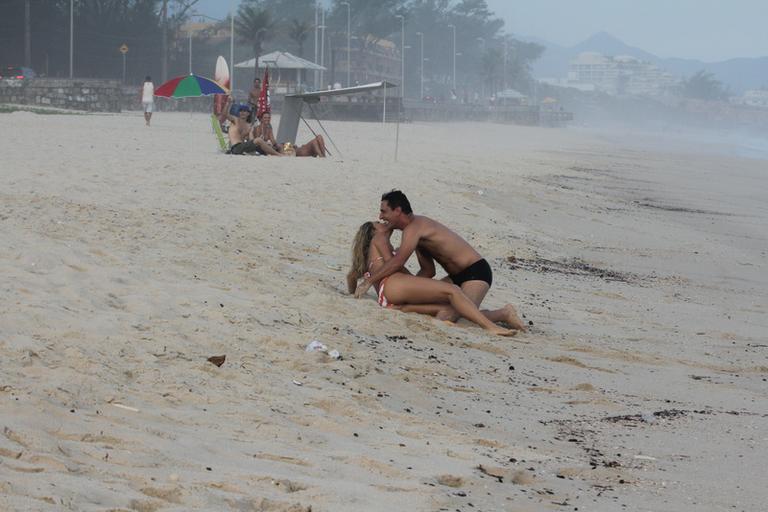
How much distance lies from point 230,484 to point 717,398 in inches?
121

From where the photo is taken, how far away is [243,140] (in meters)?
17.3

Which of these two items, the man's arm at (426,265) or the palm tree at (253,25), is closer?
the man's arm at (426,265)

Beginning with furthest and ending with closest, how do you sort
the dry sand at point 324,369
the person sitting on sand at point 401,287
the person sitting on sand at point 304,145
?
the person sitting on sand at point 304,145
the person sitting on sand at point 401,287
the dry sand at point 324,369

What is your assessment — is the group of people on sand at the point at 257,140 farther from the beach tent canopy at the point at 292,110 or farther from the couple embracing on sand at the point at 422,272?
the couple embracing on sand at the point at 422,272

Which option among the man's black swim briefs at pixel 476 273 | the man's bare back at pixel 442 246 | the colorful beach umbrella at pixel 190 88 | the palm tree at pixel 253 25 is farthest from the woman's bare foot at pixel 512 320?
the palm tree at pixel 253 25

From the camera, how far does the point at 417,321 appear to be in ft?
23.3

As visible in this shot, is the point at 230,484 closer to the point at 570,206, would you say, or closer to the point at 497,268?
the point at 497,268

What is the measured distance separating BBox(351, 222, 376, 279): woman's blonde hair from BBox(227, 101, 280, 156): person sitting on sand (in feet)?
29.8

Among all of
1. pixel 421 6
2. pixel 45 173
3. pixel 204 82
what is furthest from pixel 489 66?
pixel 45 173

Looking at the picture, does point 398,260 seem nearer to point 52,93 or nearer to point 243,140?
point 243,140

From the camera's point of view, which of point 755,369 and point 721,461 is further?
point 755,369

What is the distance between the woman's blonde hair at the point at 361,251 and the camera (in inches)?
304

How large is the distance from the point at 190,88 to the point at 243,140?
18.6 feet

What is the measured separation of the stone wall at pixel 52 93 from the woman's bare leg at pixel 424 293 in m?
31.8
